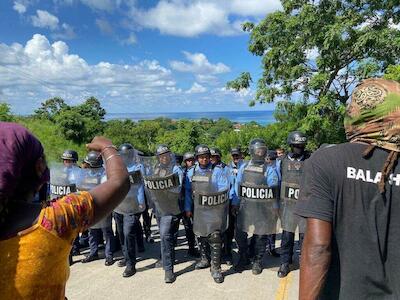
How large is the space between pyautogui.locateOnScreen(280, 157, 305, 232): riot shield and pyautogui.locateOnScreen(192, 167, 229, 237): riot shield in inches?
36.1

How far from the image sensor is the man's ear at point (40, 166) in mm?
1434

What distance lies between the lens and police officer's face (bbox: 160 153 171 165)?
678 cm

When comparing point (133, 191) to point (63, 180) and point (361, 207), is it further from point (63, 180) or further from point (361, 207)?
point (361, 207)

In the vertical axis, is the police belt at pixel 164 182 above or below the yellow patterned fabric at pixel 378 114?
below

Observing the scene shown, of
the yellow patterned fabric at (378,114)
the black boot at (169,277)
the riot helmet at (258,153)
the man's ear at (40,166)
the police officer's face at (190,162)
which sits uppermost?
the yellow patterned fabric at (378,114)

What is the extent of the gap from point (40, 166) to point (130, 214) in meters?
5.43

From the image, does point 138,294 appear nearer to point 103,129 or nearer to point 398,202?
point 398,202

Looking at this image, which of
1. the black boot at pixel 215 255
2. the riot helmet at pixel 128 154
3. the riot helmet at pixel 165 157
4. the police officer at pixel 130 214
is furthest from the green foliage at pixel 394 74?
the police officer at pixel 130 214

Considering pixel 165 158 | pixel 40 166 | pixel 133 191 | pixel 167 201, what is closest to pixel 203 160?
pixel 165 158

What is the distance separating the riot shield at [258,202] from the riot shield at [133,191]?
1770 mm

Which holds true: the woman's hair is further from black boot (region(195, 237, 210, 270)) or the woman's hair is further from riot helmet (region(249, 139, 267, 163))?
black boot (region(195, 237, 210, 270))

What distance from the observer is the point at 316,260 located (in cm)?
169

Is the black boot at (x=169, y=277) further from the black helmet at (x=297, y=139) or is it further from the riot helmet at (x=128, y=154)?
the black helmet at (x=297, y=139)

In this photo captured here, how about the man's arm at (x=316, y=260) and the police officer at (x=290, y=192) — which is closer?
the man's arm at (x=316, y=260)
